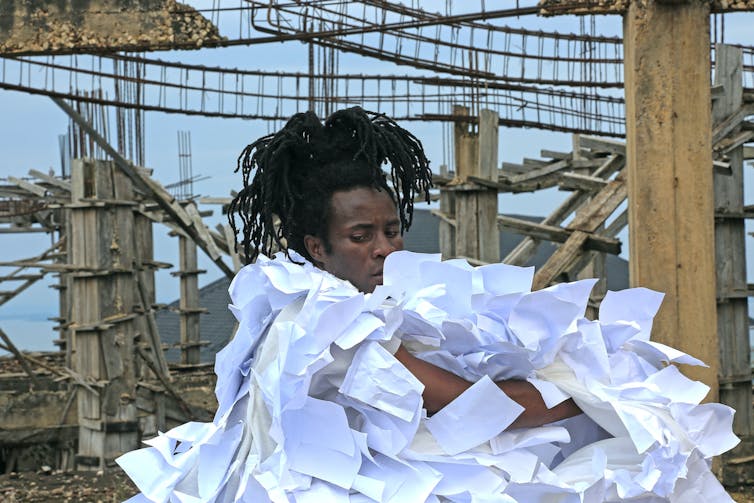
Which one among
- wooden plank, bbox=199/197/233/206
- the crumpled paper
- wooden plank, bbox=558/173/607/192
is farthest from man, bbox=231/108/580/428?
wooden plank, bbox=199/197/233/206

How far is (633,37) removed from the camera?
7094 mm

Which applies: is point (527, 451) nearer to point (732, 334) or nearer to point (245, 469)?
point (245, 469)

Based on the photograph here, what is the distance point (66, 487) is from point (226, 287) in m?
16.5

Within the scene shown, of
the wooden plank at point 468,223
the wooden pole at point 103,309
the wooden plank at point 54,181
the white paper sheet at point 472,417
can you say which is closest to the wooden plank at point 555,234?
the wooden plank at point 468,223

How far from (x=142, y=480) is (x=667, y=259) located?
14.4 feet

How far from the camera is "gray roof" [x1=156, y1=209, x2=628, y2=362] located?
26.2m

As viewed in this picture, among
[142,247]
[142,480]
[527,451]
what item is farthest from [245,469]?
[142,247]

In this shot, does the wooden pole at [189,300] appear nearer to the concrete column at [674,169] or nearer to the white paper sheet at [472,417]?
the concrete column at [674,169]

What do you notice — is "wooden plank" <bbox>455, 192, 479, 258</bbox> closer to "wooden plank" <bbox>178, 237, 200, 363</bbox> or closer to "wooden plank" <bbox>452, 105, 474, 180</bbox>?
"wooden plank" <bbox>452, 105, 474, 180</bbox>

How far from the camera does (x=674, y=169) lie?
278 inches

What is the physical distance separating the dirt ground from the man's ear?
766 centimetres

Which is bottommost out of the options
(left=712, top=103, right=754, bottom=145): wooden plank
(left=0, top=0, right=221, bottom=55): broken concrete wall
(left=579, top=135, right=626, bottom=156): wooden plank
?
(left=579, top=135, right=626, bottom=156): wooden plank

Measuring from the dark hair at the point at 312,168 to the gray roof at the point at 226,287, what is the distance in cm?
2116

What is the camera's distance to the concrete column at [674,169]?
7.05m
